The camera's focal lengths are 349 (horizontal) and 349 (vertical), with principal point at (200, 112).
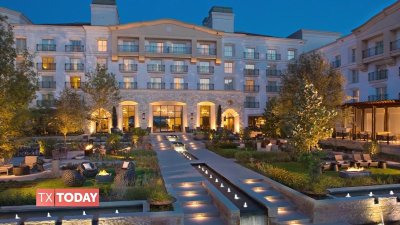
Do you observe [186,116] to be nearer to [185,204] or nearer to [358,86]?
[358,86]

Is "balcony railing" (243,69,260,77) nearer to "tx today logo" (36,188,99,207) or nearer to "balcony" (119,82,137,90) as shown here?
"balcony" (119,82,137,90)

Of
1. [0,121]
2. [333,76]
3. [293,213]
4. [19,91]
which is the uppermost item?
[333,76]

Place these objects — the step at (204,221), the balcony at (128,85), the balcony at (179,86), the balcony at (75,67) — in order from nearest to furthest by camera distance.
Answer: the step at (204,221)
the balcony at (75,67)
the balcony at (128,85)
the balcony at (179,86)

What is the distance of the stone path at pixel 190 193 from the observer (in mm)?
10094

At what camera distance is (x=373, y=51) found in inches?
1307

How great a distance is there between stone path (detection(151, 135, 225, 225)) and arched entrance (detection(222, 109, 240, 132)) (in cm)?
2666

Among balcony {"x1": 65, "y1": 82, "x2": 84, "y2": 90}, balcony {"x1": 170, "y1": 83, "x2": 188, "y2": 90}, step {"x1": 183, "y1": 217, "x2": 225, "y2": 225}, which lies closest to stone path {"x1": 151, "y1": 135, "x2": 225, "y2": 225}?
step {"x1": 183, "y1": 217, "x2": 225, "y2": 225}

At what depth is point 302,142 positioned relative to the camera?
16625 millimetres

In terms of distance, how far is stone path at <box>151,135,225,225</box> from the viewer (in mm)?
10094

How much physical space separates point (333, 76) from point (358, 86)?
1177 centimetres

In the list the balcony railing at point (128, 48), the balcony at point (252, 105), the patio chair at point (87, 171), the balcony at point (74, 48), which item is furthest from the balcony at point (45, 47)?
the patio chair at point (87, 171)

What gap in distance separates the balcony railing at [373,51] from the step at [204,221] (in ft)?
93.7

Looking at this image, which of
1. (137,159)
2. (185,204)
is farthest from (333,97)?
(185,204)

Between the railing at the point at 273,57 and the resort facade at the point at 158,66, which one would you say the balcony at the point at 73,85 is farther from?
the railing at the point at 273,57
